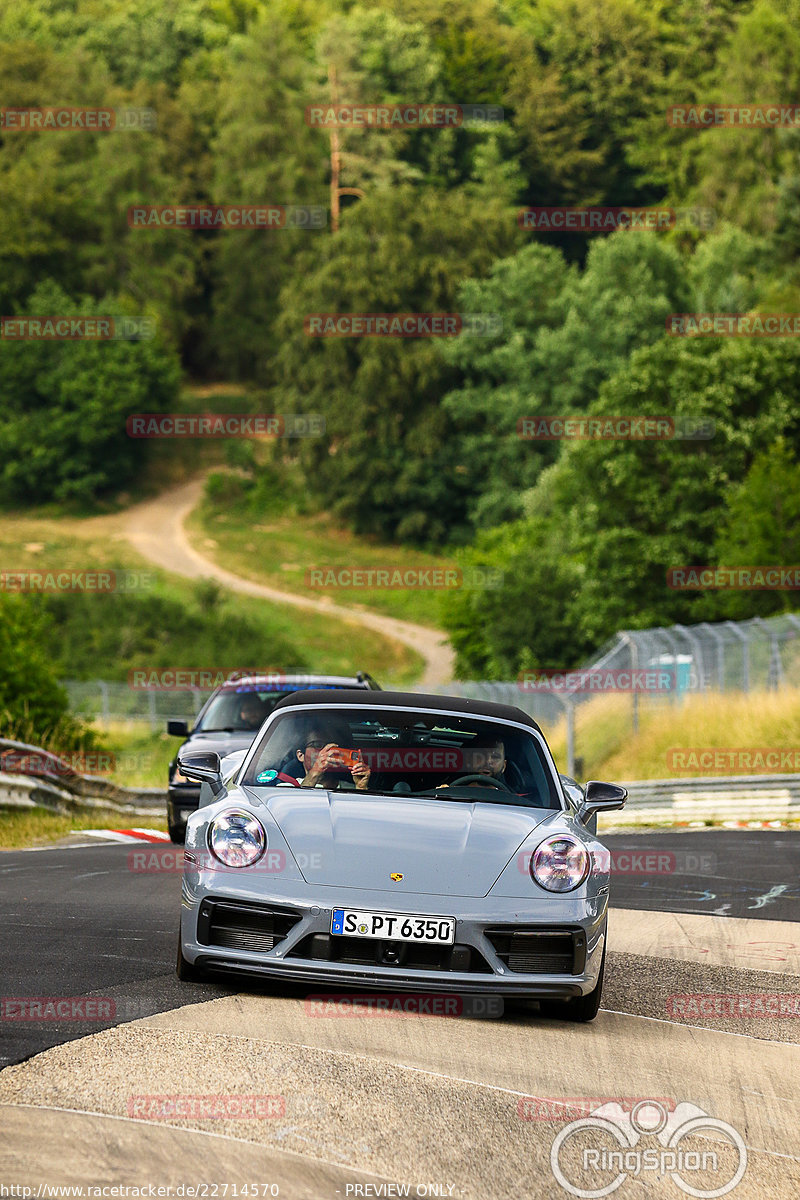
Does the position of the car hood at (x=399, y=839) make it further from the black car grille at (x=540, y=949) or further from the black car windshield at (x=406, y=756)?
the black car windshield at (x=406, y=756)

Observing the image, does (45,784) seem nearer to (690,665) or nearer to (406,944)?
(406,944)

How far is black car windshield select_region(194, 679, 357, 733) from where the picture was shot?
15.6m

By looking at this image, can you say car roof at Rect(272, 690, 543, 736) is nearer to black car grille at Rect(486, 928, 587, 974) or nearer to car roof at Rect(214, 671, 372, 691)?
black car grille at Rect(486, 928, 587, 974)

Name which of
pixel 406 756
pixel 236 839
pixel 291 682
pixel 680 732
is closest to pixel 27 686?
pixel 291 682

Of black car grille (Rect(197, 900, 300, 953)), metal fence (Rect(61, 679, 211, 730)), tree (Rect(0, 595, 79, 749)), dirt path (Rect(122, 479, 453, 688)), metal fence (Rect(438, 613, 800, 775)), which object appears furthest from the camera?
dirt path (Rect(122, 479, 453, 688))

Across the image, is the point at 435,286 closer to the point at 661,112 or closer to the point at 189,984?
the point at 661,112

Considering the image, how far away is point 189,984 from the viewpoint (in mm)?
7441

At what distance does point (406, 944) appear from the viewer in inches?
268

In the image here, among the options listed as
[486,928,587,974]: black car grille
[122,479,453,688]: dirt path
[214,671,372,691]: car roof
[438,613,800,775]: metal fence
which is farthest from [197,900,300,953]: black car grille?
[122,479,453,688]: dirt path

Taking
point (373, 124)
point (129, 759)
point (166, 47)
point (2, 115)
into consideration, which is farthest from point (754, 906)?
point (166, 47)

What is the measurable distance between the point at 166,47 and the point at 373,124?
2525 cm

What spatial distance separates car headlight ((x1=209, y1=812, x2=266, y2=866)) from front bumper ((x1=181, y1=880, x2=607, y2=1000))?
165 millimetres

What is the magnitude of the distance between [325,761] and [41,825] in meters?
10.2

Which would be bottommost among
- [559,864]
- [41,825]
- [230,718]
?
[41,825]
